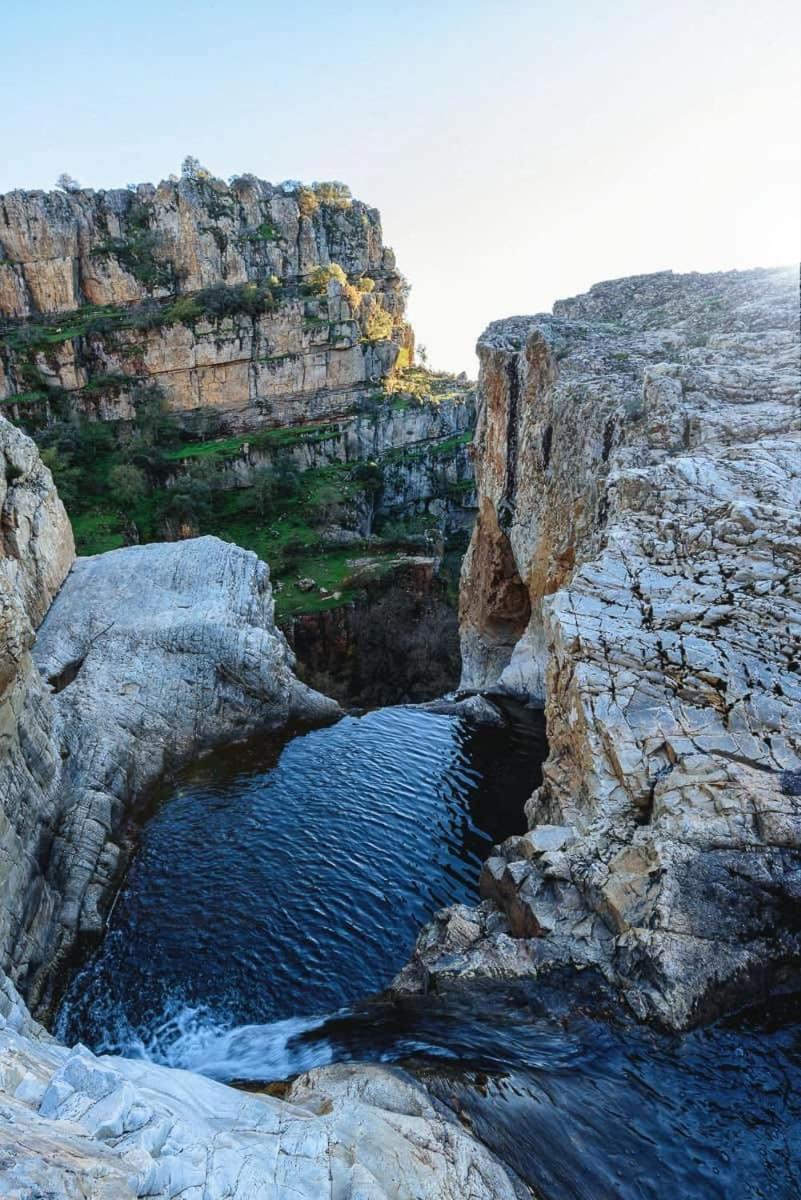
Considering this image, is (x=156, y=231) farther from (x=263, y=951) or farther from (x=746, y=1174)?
(x=746, y=1174)

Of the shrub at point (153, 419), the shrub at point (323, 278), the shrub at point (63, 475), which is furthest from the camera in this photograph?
the shrub at point (323, 278)

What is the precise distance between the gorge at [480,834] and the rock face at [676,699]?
2.0 inches

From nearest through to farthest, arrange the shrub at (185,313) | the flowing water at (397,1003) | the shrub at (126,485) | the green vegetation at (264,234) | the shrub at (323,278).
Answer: the flowing water at (397,1003) < the shrub at (126,485) < the shrub at (185,313) < the shrub at (323,278) < the green vegetation at (264,234)

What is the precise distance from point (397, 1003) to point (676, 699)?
5.89 meters

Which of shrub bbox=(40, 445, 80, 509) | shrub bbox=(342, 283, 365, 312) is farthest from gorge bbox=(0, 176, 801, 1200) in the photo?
shrub bbox=(342, 283, 365, 312)

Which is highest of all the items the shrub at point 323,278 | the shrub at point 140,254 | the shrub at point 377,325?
the shrub at point 140,254

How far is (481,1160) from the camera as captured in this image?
16.7 ft

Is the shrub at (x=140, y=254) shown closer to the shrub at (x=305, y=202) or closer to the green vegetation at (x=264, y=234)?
the green vegetation at (x=264, y=234)

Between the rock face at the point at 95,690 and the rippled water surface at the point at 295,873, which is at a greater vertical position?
the rock face at the point at 95,690

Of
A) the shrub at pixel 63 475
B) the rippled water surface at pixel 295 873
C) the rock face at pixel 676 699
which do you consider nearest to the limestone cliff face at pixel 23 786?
the rippled water surface at pixel 295 873

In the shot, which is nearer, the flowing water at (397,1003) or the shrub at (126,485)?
the flowing water at (397,1003)

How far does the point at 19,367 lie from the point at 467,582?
1862 inches

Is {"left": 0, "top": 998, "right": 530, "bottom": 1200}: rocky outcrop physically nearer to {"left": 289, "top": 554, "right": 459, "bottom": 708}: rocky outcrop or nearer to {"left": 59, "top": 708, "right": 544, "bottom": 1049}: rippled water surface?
{"left": 59, "top": 708, "right": 544, "bottom": 1049}: rippled water surface

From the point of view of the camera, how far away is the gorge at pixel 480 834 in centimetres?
538
